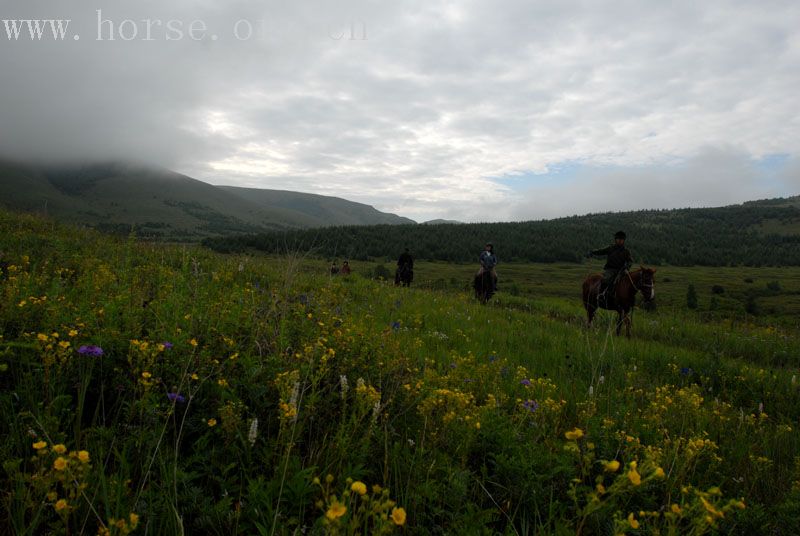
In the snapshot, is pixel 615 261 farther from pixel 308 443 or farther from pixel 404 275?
pixel 308 443

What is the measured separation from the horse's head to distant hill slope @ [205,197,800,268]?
293 ft

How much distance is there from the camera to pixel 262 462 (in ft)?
7.84

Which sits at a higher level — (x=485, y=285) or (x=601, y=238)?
(x=601, y=238)

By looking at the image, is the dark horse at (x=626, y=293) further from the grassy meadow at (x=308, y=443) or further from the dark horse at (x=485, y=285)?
the grassy meadow at (x=308, y=443)

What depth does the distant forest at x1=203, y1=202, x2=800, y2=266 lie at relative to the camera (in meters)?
122

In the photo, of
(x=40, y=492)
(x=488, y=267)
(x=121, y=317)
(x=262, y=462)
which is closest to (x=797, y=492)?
(x=262, y=462)

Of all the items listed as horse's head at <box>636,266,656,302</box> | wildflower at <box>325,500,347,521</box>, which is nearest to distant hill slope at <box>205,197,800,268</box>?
horse's head at <box>636,266,656,302</box>

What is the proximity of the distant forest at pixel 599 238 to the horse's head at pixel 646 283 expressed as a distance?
88999mm

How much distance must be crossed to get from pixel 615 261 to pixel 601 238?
6072 inches

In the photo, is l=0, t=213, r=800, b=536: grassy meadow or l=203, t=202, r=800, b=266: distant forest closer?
l=0, t=213, r=800, b=536: grassy meadow

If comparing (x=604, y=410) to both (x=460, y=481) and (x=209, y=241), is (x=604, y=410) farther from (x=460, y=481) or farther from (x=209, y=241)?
(x=209, y=241)

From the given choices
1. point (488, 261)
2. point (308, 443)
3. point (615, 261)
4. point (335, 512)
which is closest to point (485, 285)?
point (488, 261)

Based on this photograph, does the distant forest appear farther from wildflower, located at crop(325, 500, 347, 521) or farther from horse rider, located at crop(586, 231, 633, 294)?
wildflower, located at crop(325, 500, 347, 521)

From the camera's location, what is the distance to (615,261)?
13633 millimetres
